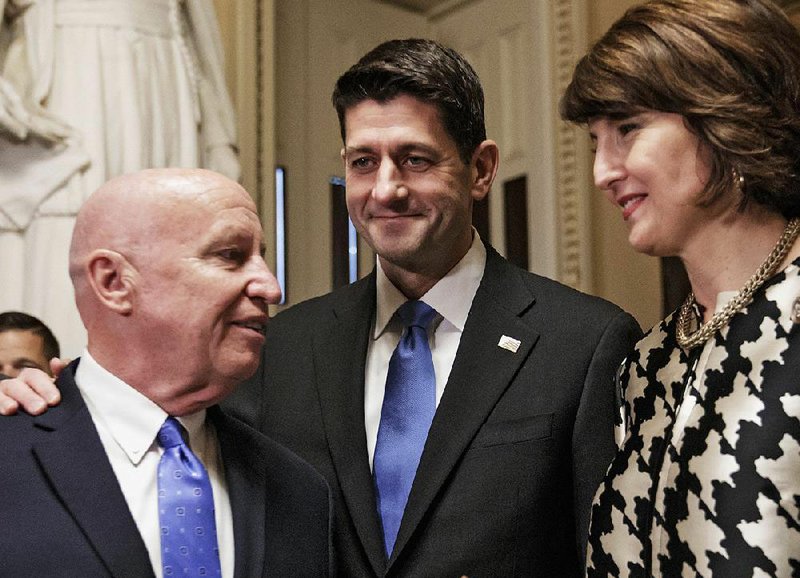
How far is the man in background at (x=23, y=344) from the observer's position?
3219 mm

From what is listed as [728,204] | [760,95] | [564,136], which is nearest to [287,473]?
[728,204]

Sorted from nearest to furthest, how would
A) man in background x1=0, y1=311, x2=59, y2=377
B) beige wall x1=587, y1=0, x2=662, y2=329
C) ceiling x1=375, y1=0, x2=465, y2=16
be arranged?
man in background x1=0, y1=311, x2=59, y2=377 < beige wall x1=587, y1=0, x2=662, y2=329 < ceiling x1=375, y1=0, x2=465, y2=16

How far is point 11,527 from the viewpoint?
5.10 ft

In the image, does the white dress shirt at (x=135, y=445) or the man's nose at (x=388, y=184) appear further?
the man's nose at (x=388, y=184)

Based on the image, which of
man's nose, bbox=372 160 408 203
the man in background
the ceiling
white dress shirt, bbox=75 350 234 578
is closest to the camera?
white dress shirt, bbox=75 350 234 578

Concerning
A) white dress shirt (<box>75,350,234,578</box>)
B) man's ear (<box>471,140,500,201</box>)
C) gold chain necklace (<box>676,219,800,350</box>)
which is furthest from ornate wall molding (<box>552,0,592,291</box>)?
white dress shirt (<box>75,350,234,578</box>)

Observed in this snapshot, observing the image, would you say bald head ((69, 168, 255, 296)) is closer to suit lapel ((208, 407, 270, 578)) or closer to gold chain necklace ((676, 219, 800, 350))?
suit lapel ((208, 407, 270, 578))

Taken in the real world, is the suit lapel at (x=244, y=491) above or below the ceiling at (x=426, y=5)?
below

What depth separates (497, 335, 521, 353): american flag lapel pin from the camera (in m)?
2.11

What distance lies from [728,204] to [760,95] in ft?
0.56

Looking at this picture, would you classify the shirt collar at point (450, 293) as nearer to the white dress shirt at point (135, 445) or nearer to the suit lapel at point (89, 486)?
the white dress shirt at point (135, 445)

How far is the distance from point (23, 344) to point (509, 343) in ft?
5.59

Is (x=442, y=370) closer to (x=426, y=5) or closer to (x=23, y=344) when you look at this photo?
(x=23, y=344)

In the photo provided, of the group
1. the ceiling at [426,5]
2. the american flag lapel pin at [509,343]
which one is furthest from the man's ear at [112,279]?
the ceiling at [426,5]
